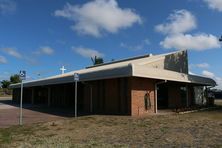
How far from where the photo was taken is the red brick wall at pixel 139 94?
19.9 m

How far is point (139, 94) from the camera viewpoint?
20406 mm

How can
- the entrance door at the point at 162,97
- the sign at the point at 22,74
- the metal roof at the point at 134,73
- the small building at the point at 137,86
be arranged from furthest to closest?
1. the entrance door at the point at 162,97
2. the small building at the point at 137,86
3. the metal roof at the point at 134,73
4. the sign at the point at 22,74

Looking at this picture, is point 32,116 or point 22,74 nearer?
point 22,74

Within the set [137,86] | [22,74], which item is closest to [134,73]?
[137,86]

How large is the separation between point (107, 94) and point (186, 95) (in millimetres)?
10319

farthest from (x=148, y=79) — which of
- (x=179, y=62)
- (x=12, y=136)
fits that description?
(x=12, y=136)

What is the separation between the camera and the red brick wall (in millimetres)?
19891

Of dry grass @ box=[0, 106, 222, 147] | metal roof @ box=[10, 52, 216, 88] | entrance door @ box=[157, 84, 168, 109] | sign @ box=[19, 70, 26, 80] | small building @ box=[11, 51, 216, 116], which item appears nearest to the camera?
dry grass @ box=[0, 106, 222, 147]

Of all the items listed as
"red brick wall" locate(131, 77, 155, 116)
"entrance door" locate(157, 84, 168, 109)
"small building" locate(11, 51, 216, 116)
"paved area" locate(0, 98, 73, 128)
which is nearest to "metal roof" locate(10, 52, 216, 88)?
"small building" locate(11, 51, 216, 116)

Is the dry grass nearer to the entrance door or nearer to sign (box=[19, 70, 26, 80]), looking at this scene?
sign (box=[19, 70, 26, 80])

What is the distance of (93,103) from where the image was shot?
23.1 metres

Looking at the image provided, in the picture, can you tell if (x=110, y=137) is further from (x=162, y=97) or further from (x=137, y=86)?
(x=162, y=97)

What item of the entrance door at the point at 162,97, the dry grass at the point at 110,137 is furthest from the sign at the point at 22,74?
the entrance door at the point at 162,97

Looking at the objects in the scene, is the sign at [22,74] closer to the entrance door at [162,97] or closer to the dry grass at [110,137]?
the dry grass at [110,137]
